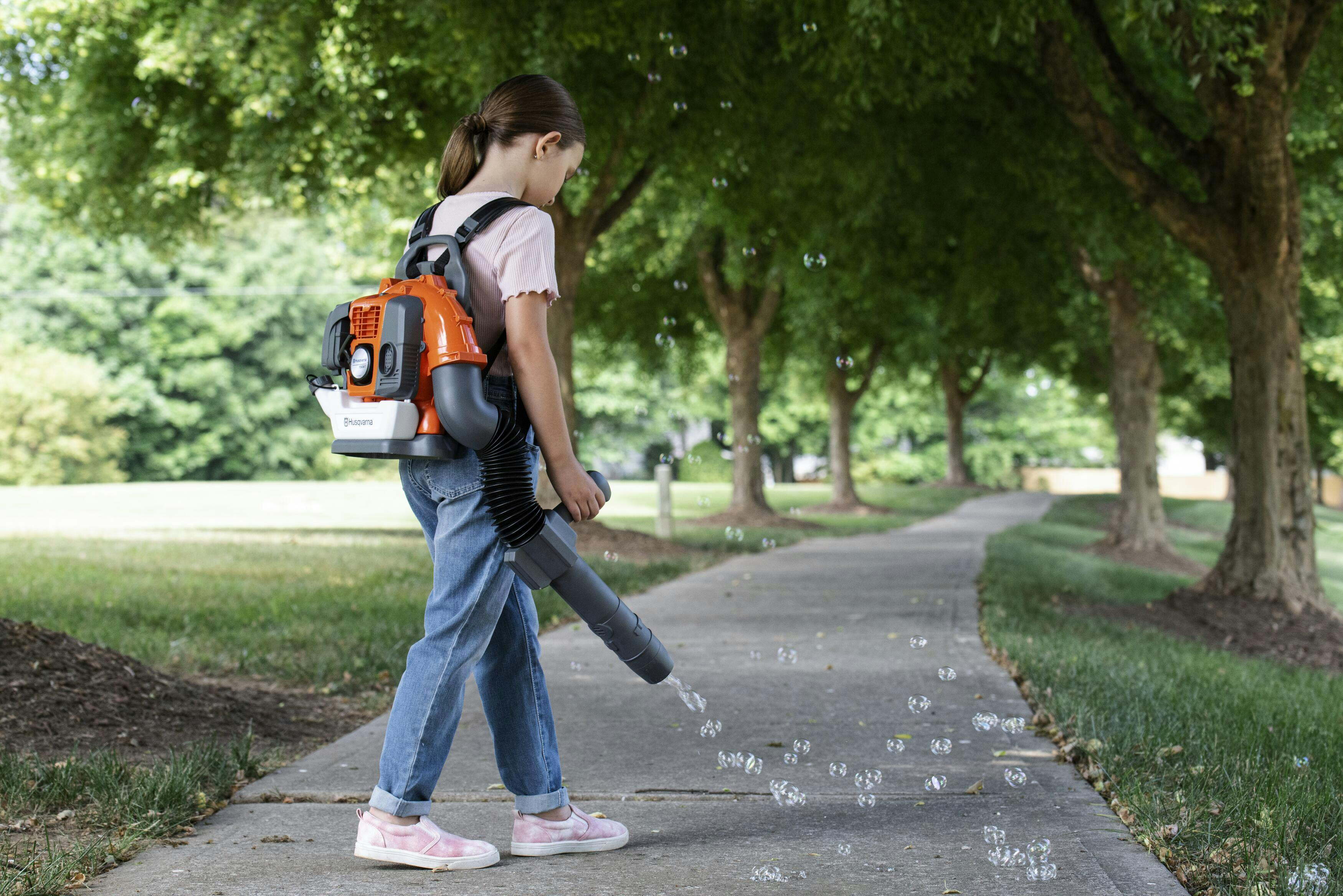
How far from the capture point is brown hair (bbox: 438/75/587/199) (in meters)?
2.96

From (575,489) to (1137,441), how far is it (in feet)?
55.3

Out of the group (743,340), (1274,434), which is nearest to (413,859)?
(1274,434)

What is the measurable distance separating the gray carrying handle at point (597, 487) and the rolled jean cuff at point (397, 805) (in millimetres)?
779

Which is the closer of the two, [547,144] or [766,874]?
[766,874]

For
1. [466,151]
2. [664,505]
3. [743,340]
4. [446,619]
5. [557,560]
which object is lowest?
[664,505]

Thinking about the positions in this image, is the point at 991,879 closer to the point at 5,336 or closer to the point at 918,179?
the point at 918,179

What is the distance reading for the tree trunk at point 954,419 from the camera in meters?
37.2

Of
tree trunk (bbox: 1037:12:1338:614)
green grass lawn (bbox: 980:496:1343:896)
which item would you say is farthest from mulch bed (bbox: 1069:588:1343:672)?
→ green grass lawn (bbox: 980:496:1343:896)

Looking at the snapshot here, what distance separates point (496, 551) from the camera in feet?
9.32

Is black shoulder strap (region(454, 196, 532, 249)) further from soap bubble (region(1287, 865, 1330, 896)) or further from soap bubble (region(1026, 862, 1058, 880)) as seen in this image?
soap bubble (region(1287, 865, 1330, 896))

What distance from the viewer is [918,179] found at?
40.2 ft

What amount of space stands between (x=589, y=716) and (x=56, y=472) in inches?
1647

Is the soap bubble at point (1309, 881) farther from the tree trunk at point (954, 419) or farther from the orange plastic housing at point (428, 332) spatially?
the tree trunk at point (954, 419)

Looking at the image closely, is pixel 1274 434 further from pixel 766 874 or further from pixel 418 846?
pixel 418 846
